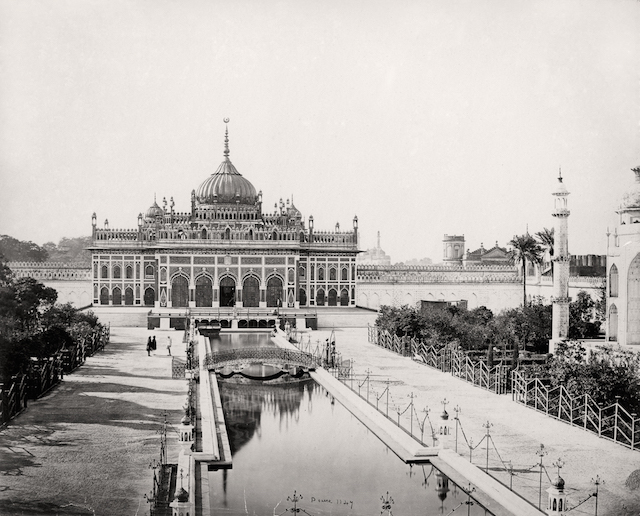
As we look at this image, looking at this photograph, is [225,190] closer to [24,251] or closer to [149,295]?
[149,295]

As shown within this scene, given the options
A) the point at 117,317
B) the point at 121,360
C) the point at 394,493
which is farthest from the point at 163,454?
the point at 117,317

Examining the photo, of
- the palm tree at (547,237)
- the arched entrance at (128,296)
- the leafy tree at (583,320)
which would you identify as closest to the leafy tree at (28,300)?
the leafy tree at (583,320)

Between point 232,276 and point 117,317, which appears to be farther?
point 232,276

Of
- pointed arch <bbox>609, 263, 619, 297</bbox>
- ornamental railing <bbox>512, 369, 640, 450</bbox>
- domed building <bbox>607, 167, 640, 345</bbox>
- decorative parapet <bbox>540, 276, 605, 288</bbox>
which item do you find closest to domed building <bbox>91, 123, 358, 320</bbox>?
decorative parapet <bbox>540, 276, 605, 288</bbox>

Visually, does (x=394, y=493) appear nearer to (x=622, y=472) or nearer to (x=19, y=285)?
(x=622, y=472)

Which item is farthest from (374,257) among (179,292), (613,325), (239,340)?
Result: (613,325)

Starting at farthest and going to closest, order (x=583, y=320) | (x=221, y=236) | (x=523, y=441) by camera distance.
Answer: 1. (x=221, y=236)
2. (x=583, y=320)
3. (x=523, y=441)
